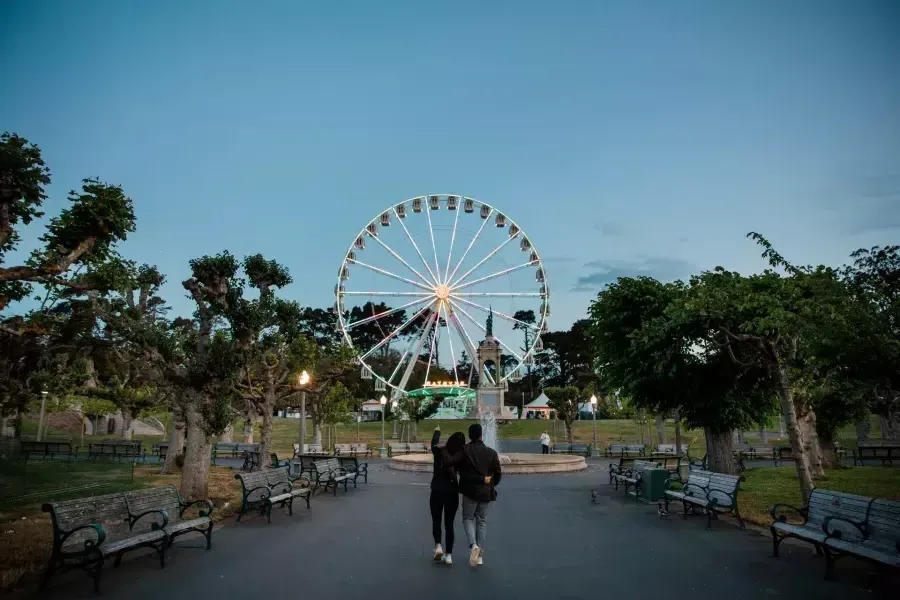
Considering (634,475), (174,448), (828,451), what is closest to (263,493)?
(634,475)

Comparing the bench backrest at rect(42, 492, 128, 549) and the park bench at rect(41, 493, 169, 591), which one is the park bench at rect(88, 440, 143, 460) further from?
the park bench at rect(41, 493, 169, 591)

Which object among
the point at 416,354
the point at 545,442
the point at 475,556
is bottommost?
the point at 475,556

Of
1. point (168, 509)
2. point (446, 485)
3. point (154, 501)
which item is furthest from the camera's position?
point (168, 509)

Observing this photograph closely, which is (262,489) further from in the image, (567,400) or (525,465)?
(567,400)

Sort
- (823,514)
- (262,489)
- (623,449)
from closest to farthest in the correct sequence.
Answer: (823,514)
(262,489)
(623,449)

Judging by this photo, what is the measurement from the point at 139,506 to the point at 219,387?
526 centimetres

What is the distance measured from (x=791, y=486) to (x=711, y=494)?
7.09m

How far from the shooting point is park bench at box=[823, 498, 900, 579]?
249 inches

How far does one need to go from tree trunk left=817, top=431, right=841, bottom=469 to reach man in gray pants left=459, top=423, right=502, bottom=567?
1999 centimetres

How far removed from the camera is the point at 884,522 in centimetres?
660

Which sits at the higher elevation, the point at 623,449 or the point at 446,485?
the point at 446,485

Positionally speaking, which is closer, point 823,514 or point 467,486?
point 467,486

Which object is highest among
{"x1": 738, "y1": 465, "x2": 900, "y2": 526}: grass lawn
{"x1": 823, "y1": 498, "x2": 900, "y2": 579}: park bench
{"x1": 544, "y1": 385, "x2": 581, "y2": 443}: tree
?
{"x1": 544, "y1": 385, "x2": 581, "y2": 443}: tree

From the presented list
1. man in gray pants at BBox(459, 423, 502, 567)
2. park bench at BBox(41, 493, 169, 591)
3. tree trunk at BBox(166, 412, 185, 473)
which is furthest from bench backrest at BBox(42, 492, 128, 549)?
tree trunk at BBox(166, 412, 185, 473)
